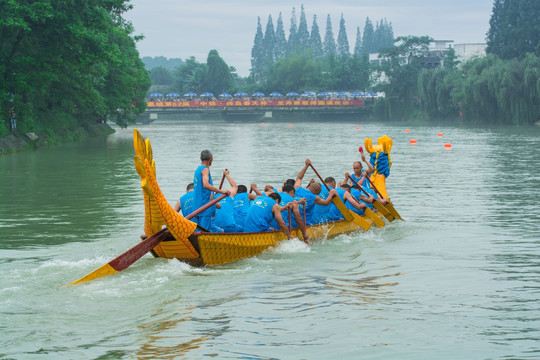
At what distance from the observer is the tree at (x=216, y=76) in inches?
5625

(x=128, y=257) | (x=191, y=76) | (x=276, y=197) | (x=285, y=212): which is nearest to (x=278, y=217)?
(x=276, y=197)

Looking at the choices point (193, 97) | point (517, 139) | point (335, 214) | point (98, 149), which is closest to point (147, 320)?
point (335, 214)

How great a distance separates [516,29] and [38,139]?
65579 millimetres

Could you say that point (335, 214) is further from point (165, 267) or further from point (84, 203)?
point (84, 203)

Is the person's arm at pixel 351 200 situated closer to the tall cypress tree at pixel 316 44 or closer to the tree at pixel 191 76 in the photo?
the tree at pixel 191 76

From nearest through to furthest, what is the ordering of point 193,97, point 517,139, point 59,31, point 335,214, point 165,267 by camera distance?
point 165,267 → point 335,214 → point 59,31 → point 517,139 → point 193,97

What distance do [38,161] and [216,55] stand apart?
11221 centimetres

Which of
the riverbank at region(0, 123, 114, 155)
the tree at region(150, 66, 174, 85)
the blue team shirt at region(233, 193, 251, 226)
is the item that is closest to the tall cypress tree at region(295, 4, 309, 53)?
the tree at region(150, 66, 174, 85)

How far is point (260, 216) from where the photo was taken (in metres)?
13.1

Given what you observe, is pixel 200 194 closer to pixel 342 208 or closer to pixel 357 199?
pixel 342 208

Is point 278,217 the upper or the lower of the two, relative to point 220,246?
upper

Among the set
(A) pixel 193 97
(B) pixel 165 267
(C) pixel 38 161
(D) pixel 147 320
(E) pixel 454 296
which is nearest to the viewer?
(D) pixel 147 320

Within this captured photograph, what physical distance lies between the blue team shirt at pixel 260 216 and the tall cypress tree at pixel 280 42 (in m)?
182

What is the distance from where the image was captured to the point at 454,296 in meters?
10.3
